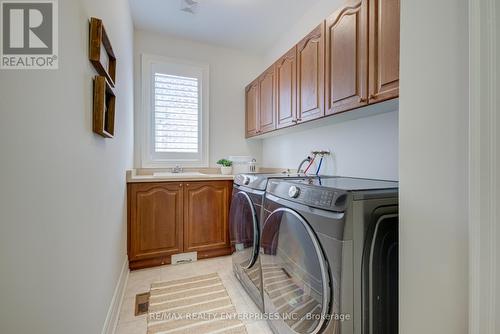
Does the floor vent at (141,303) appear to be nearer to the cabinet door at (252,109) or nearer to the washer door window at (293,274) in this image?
the washer door window at (293,274)

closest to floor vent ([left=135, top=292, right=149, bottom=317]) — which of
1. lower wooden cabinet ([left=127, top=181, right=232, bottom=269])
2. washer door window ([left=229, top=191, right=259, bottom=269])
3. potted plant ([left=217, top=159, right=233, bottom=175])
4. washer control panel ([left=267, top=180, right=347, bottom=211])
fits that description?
lower wooden cabinet ([left=127, top=181, right=232, bottom=269])

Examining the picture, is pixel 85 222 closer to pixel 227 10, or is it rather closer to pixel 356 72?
pixel 356 72

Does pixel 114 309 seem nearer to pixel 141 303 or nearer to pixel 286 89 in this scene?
pixel 141 303

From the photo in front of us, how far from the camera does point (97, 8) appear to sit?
1.13 meters

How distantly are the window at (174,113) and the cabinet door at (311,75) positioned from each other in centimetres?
148

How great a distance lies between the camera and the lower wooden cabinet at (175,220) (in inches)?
86.8

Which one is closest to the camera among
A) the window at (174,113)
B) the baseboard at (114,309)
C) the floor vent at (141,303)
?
the baseboard at (114,309)

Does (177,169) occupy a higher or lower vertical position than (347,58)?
lower

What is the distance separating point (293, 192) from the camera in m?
1.17

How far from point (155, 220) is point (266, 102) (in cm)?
172

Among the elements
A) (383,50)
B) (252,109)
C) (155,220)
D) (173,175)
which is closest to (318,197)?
(383,50)

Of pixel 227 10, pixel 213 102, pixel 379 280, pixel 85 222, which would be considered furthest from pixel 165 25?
pixel 379 280

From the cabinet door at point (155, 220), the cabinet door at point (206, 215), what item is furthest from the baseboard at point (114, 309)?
the cabinet door at point (206, 215)

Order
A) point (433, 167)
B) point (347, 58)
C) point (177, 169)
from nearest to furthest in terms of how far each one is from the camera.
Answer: point (433, 167) < point (347, 58) < point (177, 169)
